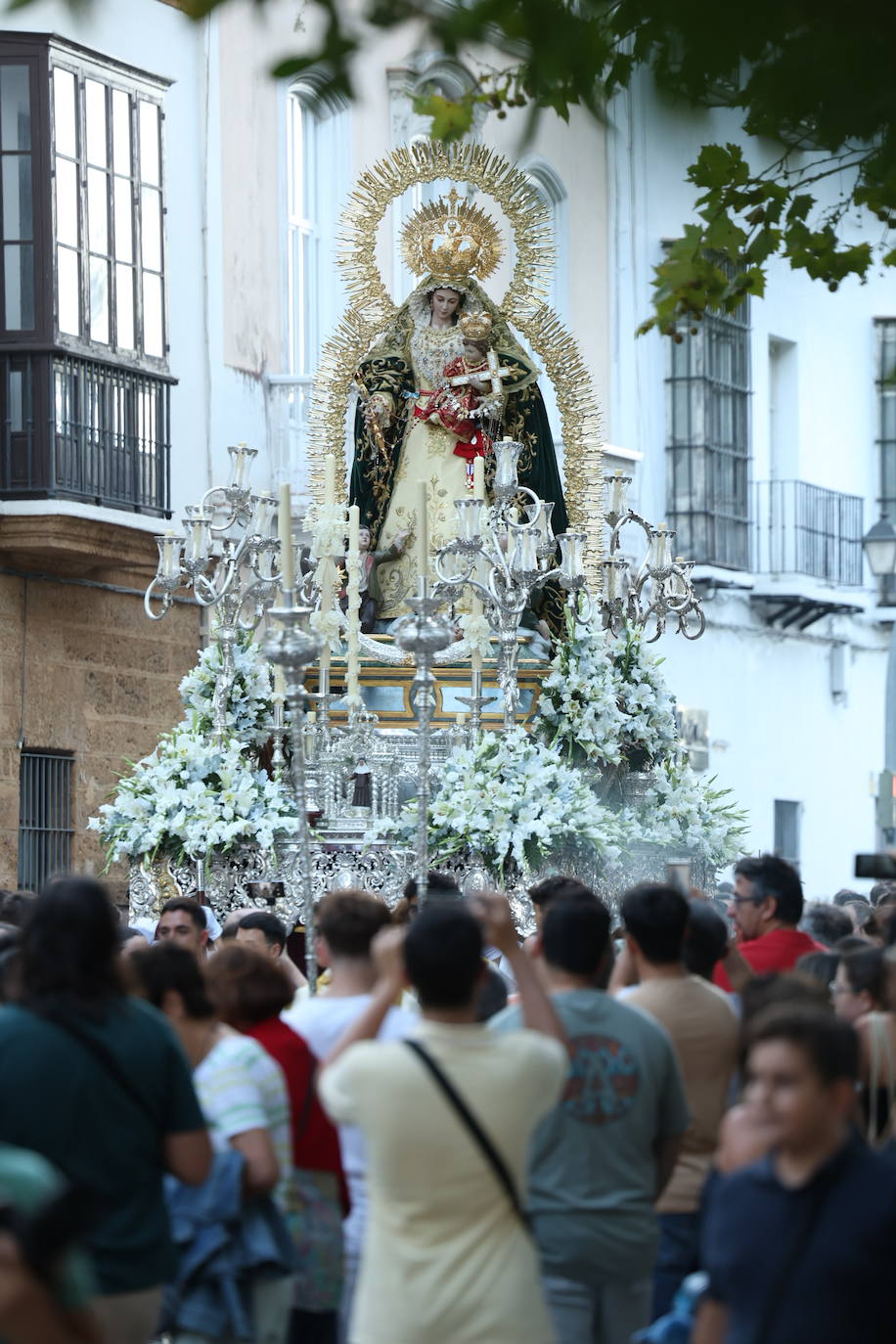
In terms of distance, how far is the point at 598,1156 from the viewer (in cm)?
557

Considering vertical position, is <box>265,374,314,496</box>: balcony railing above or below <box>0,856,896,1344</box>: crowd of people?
above

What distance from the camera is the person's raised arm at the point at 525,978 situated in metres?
5.38

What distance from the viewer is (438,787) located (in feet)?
41.2

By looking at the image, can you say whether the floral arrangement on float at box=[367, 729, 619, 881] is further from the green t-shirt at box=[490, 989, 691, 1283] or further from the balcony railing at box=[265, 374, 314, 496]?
the balcony railing at box=[265, 374, 314, 496]

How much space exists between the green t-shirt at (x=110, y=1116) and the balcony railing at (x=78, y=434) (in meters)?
11.5

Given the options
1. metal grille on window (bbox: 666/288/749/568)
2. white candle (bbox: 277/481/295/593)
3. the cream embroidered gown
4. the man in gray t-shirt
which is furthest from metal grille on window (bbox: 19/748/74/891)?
the man in gray t-shirt

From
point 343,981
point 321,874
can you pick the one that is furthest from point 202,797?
point 343,981

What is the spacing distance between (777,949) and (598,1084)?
7.30 ft

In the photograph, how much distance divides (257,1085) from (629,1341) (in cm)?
103

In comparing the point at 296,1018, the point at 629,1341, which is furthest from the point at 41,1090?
the point at 629,1341

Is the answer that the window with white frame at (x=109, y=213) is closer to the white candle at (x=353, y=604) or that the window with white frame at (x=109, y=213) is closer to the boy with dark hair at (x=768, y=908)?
the white candle at (x=353, y=604)

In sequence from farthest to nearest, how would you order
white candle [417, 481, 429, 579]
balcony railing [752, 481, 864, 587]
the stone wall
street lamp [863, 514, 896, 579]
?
balcony railing [752, 481, 864, 587] < street lamp [863, 514, 896, 579] < the stone wall < white candle [417, 481, 429, 579]

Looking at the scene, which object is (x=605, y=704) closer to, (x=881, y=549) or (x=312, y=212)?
(x=881, y=549)

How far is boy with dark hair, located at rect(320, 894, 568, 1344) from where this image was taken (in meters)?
4.70
